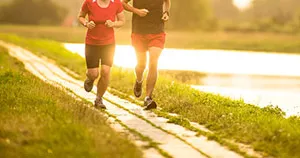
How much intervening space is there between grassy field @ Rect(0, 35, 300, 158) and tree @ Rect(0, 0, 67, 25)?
3310 inches

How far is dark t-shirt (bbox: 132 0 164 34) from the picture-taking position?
1305cm

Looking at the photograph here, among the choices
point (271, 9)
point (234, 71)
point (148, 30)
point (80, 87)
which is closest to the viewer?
point (148, 30)

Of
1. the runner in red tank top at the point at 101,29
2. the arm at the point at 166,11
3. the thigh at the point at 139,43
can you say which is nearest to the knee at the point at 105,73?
the runner in red tank top at the point at 101,29

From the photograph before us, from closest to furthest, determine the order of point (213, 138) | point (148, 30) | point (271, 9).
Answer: point (213, 138)
point (148, 30)
point (271, 9)

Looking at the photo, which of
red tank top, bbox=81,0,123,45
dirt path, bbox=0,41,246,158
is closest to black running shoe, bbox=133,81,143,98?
dirt path, bbox=0,41,246,158

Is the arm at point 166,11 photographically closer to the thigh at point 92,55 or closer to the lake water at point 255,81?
the thigh at point 92,55

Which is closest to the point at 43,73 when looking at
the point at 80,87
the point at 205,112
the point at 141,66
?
the point at 80,87

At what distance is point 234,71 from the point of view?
87.8 feet

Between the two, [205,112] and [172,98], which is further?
[172,98]

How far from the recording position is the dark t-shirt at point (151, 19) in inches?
514

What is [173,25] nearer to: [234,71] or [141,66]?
[234,71]

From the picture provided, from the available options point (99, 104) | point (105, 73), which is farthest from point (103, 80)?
point (99, 104)

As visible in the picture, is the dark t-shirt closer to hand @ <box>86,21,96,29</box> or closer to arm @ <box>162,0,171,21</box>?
arm @ <box>162,0,171,21</box>

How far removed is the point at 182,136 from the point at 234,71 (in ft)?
55.9
